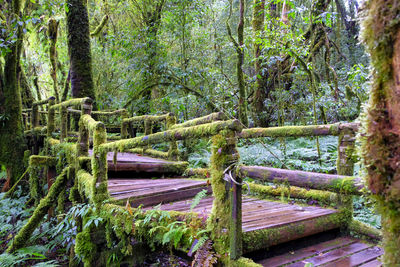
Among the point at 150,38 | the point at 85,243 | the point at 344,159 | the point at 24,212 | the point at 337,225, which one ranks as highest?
the point at 150,38

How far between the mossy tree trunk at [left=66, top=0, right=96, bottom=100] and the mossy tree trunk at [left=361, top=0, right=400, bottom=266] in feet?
31.1

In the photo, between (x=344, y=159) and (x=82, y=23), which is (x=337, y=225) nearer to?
Answer: (x=344, y=159)

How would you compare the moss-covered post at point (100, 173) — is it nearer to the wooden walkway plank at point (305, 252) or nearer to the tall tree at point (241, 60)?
the wooden walkway plank at point (305, 252)

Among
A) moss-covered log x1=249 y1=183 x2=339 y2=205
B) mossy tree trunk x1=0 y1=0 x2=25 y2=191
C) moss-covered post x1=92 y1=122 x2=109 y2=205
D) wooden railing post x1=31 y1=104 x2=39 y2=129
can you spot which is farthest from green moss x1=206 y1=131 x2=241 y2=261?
mossy tree trunk x1=0 y1=0 x2=25 y2=191

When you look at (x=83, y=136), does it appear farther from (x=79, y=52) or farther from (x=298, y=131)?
(x=79, y=52)

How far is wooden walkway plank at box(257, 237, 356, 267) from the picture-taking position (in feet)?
8.74

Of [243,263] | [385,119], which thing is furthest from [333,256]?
[385,119]

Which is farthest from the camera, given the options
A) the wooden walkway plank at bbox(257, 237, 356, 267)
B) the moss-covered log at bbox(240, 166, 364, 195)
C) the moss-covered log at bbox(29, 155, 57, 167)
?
the moss-covered log at bbox(29, 155, 57, 167)

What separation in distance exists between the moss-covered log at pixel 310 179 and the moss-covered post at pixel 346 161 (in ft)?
4.74

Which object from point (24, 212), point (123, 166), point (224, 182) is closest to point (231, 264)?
point (224, 182)

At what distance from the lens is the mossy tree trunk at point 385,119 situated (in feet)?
3.62

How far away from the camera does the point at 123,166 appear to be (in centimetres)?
556

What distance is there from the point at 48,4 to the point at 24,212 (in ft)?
18.3

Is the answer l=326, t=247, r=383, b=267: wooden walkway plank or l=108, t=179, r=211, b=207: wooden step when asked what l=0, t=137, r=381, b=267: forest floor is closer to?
l=108, t=179, r=211, b=207: wooden step
